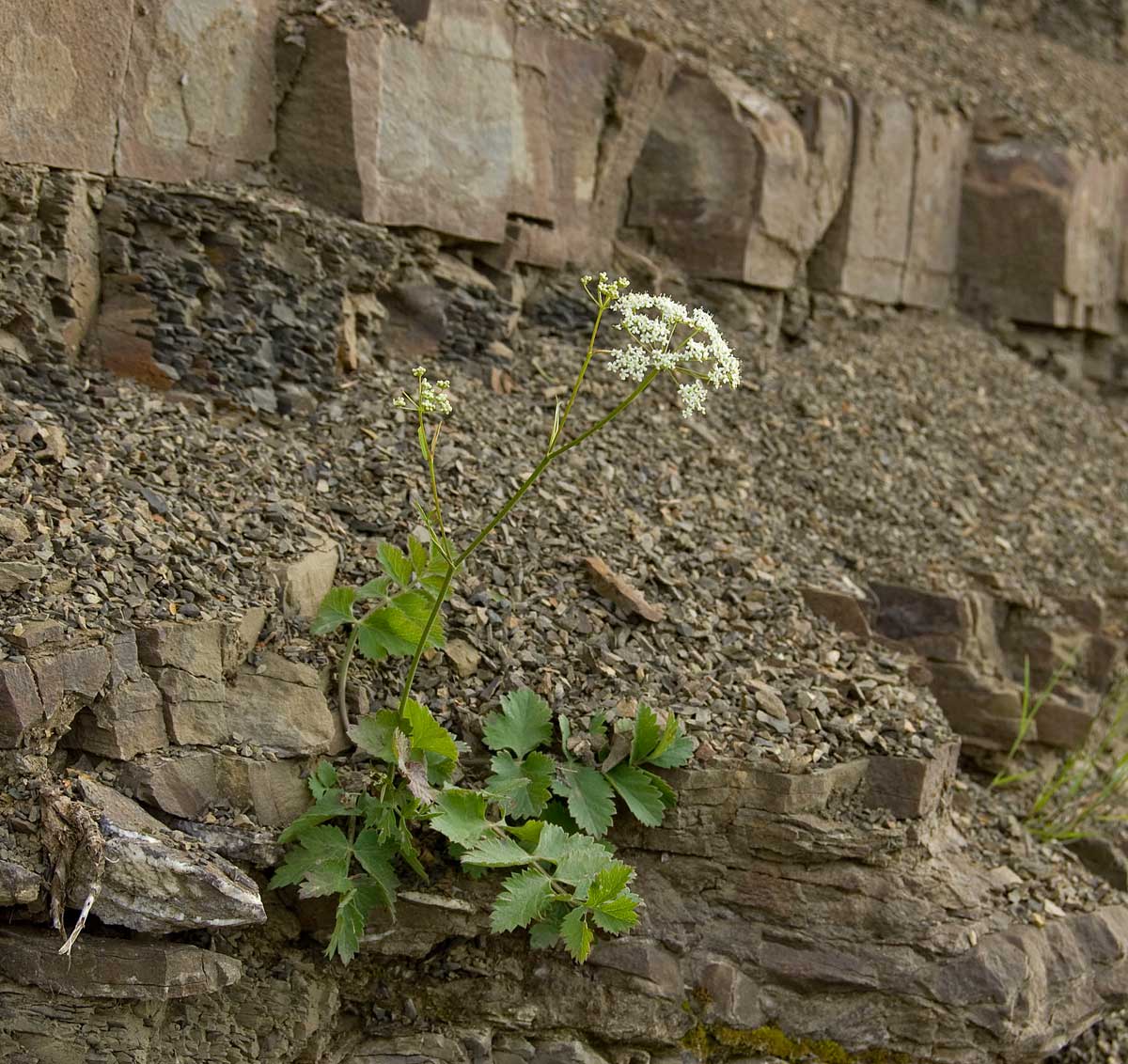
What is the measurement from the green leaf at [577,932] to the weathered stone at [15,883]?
1.42 meters

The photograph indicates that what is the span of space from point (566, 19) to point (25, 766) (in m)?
4.98

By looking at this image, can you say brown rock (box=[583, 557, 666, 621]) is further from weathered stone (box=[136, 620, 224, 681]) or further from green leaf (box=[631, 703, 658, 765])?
weathered stone (box=[136, 620, 224, 681])

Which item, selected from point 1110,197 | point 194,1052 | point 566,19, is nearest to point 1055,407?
point 1110,197

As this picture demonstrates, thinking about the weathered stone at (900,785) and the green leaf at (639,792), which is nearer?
the green leaf at (639,792)

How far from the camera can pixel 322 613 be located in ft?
14.5

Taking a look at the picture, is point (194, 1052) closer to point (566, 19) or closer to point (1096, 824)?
point (1096, 824)

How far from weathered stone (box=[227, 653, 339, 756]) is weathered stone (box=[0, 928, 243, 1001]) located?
671mm

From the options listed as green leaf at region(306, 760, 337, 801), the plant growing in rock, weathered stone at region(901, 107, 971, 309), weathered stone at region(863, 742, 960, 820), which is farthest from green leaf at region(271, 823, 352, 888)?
weathered stone at region(901, 107, 971, 309)

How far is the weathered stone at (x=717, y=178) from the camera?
25.5 feet

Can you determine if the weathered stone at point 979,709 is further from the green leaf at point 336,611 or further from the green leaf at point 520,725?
the green leaf at point 336,611

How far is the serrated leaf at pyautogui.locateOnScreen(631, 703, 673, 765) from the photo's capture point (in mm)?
4438

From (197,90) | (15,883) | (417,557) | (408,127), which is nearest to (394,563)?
(417,557)

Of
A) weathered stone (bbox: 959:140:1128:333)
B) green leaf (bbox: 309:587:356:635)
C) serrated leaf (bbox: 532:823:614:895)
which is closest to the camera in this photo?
serrated leaf (bbox: 532:823:614:895)

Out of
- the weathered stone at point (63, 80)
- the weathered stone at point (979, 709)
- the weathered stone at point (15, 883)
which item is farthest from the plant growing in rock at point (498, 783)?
the weathered stone at point (979, 709)
